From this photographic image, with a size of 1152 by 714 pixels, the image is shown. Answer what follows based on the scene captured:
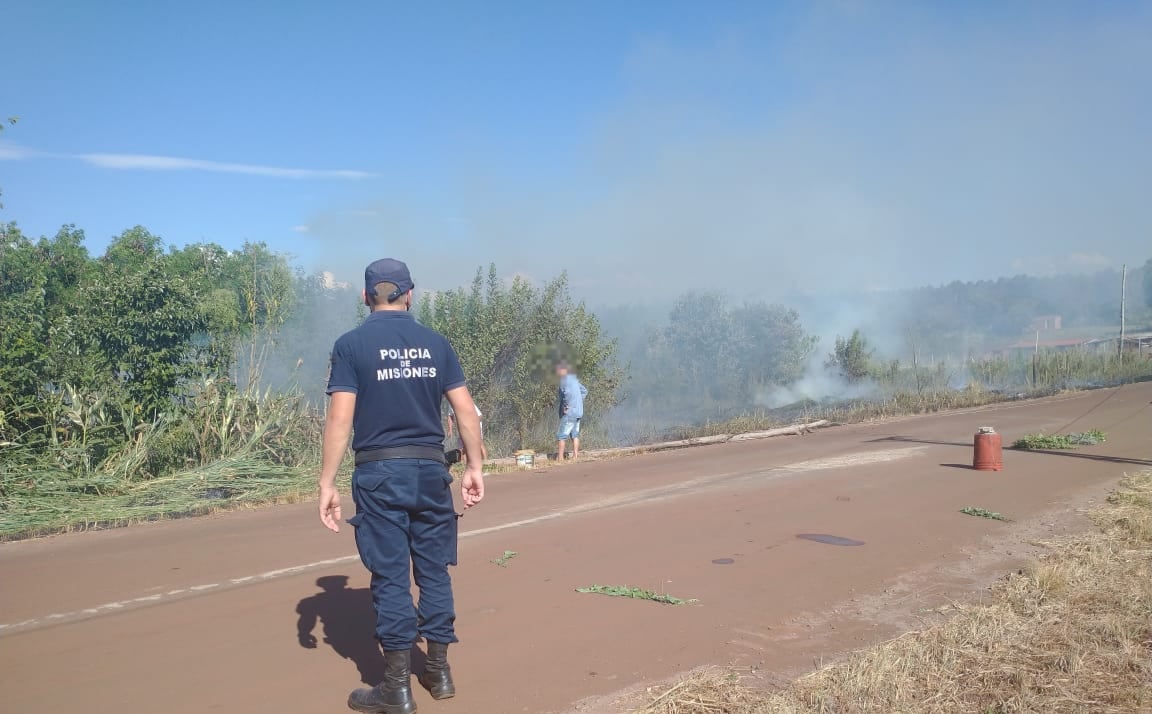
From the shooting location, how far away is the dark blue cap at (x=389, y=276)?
13.7 feet

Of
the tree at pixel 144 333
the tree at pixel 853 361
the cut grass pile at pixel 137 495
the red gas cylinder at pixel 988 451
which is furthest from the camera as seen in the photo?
the tree at pixel 853 361

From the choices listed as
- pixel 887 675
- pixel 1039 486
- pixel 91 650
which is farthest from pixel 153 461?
pixel 1039 486

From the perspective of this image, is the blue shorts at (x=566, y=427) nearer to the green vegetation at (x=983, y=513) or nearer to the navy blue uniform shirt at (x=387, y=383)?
the green vegetation at (x=983, y=513)

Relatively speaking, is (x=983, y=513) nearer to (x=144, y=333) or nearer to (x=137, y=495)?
(x=137, y=495)

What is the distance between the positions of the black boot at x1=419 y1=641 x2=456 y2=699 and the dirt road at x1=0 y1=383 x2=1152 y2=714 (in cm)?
8

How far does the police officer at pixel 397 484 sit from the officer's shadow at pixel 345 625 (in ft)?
1.47

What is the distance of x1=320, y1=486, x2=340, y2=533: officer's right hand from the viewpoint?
4.02 meters

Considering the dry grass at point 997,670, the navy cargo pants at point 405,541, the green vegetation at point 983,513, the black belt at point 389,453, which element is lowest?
the green vegetation at point 983,513

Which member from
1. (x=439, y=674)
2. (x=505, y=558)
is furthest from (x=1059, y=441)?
(x=439, y=674)

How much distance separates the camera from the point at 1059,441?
13.5 meters

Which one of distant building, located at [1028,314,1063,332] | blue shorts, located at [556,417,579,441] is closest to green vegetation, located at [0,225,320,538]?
blue shorts, located at [556,417,579,441]

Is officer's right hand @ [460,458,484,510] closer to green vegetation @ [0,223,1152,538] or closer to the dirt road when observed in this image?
the dirt road

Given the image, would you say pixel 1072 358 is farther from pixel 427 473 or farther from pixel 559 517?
pixel 427 473

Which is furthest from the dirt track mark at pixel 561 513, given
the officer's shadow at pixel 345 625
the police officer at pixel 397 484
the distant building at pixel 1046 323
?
the distant building at pixel 1046 323
